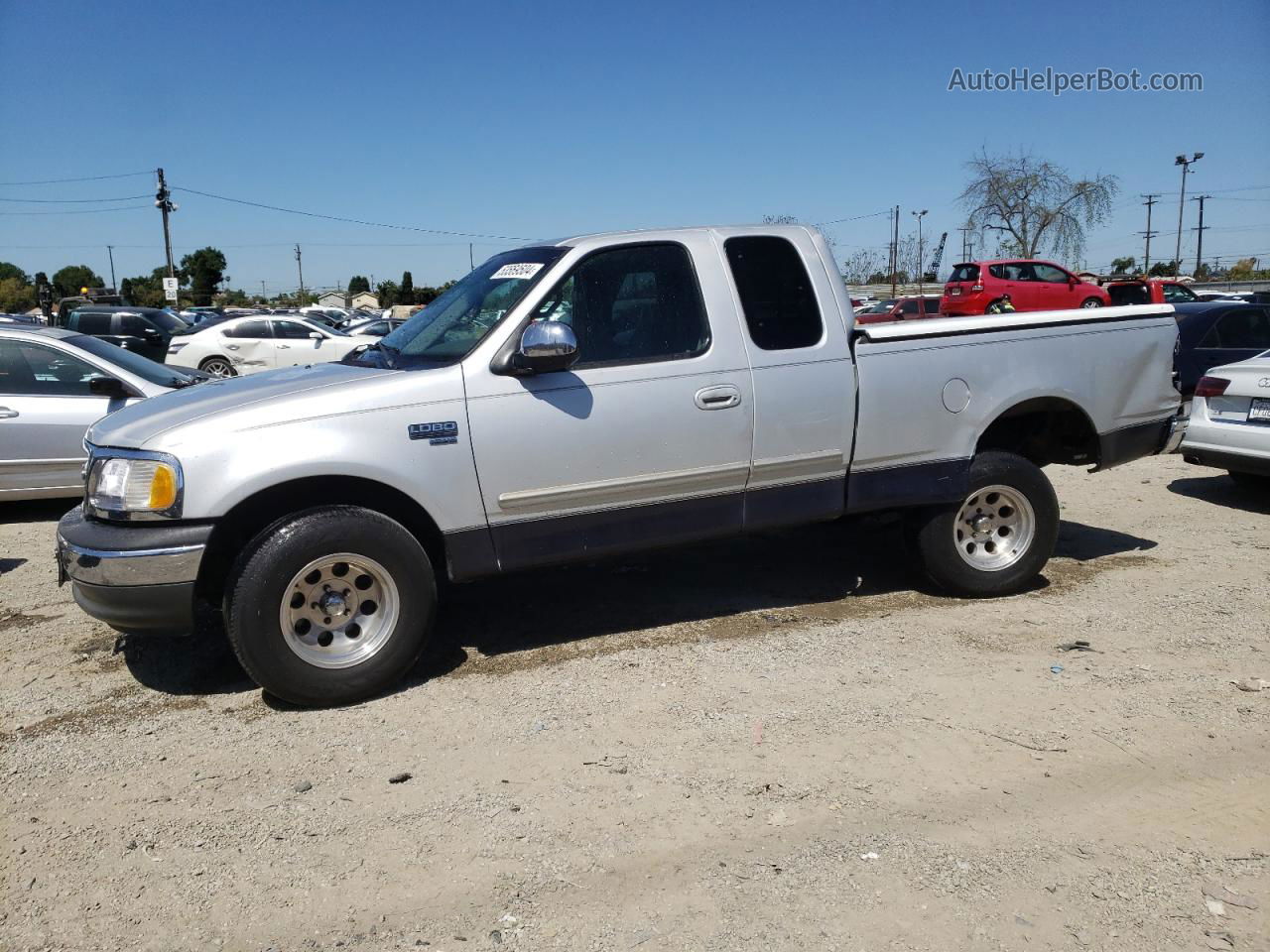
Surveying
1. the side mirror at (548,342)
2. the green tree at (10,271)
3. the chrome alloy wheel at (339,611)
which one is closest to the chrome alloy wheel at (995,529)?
the side mirror at (548,342)

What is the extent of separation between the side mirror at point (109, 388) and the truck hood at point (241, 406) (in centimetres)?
345

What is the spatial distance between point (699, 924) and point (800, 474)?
8.70 ft

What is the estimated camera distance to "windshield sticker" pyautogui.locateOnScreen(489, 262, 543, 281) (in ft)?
15.6

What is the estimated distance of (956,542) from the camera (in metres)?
5.56

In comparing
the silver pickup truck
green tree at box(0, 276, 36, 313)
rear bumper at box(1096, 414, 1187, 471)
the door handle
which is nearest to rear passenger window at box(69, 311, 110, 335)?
the silver pickup truck

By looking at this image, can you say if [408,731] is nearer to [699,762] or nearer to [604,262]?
[699,762]

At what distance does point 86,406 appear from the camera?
8031mm

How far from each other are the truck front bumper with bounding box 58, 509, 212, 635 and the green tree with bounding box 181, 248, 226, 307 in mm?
80935

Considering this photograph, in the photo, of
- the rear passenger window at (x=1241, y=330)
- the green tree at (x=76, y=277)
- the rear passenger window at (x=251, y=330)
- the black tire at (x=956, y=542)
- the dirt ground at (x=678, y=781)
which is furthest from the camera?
the green tree at (x=76, y=277)

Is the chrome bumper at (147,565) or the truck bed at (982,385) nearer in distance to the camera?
the chrome bumper at (147,565)

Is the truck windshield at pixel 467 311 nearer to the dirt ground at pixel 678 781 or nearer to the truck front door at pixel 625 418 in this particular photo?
the truck front door at pixel 625 418

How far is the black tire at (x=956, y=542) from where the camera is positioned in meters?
5.51

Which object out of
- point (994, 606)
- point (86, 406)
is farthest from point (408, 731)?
point (86, 406)

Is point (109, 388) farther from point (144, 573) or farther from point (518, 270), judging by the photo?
point (518, 270)
